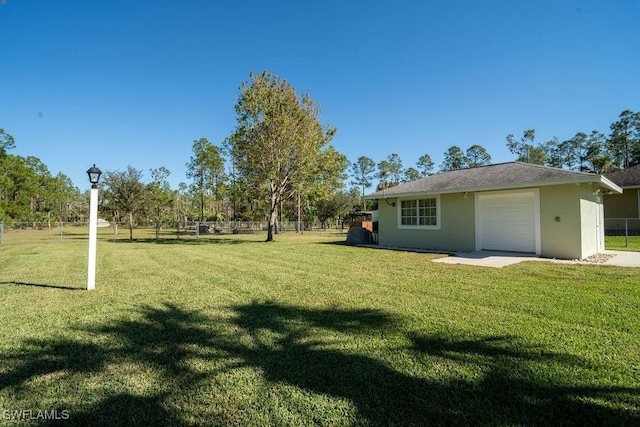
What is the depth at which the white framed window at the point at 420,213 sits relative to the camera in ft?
39.1

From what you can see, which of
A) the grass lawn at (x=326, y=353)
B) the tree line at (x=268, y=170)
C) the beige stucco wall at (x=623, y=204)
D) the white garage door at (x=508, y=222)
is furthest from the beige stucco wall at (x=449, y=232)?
the beige stucco wall at (x=623, y=204)

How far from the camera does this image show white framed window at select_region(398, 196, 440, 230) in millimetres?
11914

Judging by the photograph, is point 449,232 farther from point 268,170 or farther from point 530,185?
point 268,170

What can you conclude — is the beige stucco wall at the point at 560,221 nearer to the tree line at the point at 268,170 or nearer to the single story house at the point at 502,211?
the single story house at the point at 502,211

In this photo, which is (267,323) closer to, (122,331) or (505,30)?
(122,331)

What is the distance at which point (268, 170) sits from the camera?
57.2ft

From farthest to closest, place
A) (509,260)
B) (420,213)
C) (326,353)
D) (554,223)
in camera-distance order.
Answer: (420,213)
(554,223)
(509,260)
(326,353)

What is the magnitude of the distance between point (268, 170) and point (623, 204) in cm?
2129

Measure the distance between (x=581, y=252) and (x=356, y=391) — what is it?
31.4ft

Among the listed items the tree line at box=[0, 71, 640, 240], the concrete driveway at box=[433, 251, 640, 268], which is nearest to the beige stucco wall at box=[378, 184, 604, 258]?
the concrete driveway at box=[433, 251, 640, 268]

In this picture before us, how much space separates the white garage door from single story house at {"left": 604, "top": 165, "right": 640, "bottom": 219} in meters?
13.4

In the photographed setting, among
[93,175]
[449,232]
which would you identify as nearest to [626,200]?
[449,232]

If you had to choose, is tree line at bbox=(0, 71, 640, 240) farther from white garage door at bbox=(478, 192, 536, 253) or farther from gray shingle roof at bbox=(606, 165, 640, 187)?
gray shingle roof at bbox=(606, 165, 640, 187)

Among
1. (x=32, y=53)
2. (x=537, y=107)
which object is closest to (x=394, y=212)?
→ (x=537, y=107)
